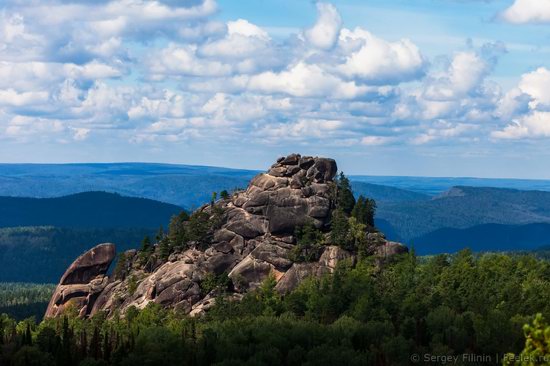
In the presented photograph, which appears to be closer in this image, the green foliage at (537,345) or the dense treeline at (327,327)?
the green foliage at (537,345)

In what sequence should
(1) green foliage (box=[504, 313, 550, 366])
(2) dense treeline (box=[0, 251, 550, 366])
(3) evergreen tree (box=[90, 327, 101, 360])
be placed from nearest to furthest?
1. (1) green foliage (box=[504, 313, 550, 366])
2. (2) dense treeline (box=[0, 251, 550, 366])
3. (3) evergreen tree (box=[90, 327, 101, 360])

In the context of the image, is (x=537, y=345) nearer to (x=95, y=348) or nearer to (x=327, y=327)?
(x=327, y=327)

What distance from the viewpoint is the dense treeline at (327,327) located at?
140 m

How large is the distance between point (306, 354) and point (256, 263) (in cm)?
6155

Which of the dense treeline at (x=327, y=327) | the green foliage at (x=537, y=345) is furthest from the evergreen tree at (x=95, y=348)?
the green foliage at (x=537, y=345)

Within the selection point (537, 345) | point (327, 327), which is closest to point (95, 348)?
point (327, 327)

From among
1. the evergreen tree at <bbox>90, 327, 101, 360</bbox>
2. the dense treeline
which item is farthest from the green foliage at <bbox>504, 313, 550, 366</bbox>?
the evergreen tree at <bbox>90, 327, 101, 360</bbox>

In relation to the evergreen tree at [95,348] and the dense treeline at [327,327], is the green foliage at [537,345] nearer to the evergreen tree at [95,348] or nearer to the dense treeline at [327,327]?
the dense treeline at [327,327]

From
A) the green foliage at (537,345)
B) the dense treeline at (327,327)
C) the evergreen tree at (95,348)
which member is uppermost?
the green foliage at (537,345)

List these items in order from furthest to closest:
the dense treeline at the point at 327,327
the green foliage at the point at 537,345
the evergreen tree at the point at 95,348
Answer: the evergreen tree at the point at 95,348
the dense treeline at the point at 327,327
the green foliage at the point at 537,345

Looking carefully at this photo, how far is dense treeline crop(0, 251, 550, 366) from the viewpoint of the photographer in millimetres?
139500

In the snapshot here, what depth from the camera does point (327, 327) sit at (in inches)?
6206

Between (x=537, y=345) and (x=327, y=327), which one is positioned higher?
(x=537, y=345)

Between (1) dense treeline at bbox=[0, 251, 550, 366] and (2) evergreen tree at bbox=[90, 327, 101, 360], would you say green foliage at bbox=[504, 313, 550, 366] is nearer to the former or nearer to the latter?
(1) dense treeline at bbox=[0, 251, 550, 366]
